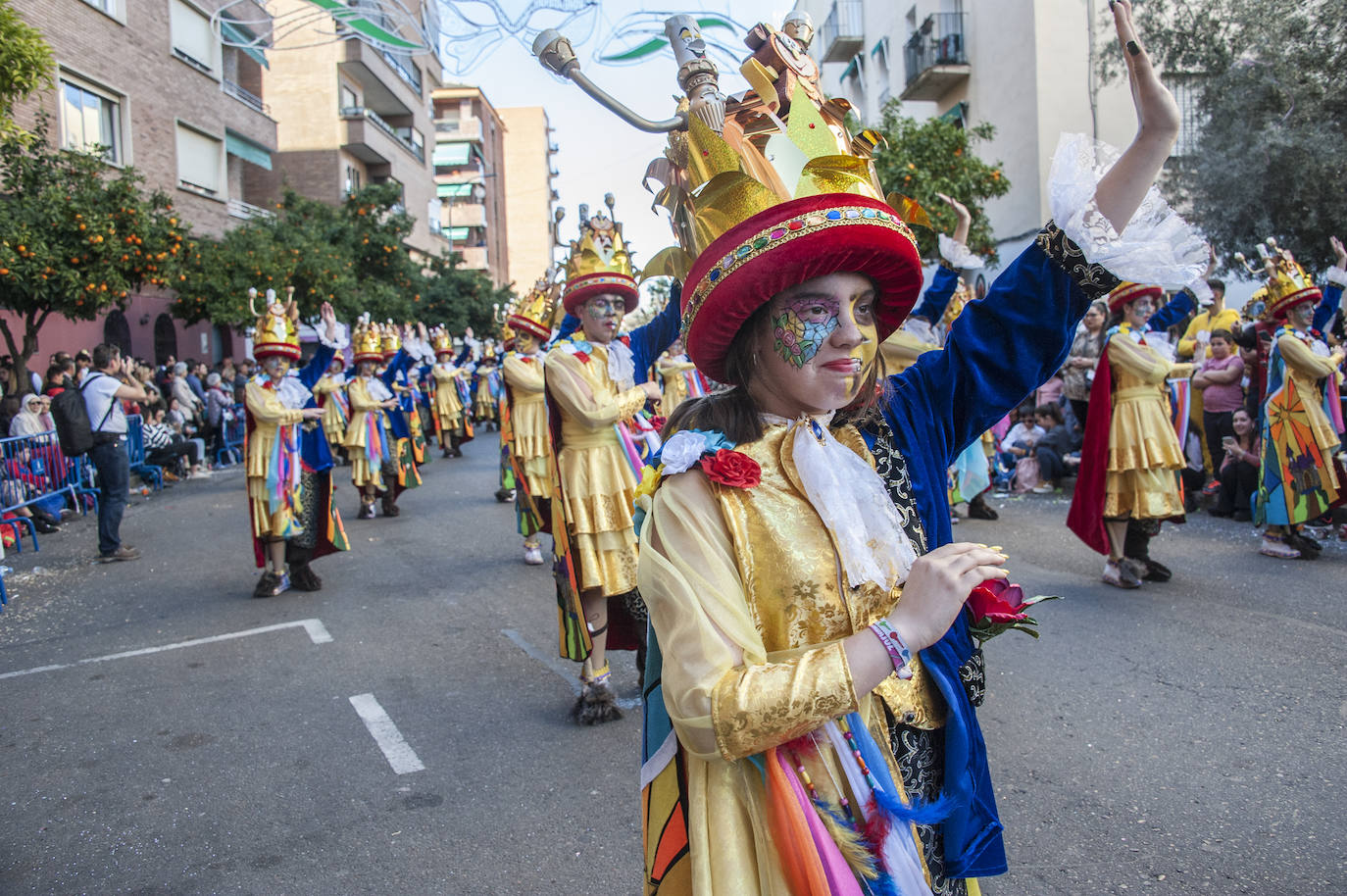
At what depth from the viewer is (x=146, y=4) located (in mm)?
21688

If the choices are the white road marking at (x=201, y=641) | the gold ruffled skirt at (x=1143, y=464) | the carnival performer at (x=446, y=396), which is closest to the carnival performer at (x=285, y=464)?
the white road marking at (x=201, y=641)

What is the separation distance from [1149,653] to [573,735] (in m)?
3.28

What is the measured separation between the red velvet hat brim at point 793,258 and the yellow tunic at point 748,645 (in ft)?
0.86

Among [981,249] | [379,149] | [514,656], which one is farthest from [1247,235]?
[379,149]

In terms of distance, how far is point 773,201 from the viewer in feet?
5.27

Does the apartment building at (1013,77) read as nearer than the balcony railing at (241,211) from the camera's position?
Yes

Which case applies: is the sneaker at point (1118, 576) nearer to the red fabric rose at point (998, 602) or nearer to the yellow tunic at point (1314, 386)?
the yellow tunic at point (1314, 386)

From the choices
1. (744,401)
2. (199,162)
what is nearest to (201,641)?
(744,401)

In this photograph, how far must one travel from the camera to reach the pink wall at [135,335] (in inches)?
689

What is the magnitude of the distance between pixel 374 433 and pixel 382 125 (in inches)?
1157

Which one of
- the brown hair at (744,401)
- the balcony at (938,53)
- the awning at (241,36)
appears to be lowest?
the brown hair at (744,401)

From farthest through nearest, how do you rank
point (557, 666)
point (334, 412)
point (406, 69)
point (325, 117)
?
point (406, 69) < point (325, 117) < point (334, 412) < point (557, 666)

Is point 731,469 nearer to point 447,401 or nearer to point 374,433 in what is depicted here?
point 374,433

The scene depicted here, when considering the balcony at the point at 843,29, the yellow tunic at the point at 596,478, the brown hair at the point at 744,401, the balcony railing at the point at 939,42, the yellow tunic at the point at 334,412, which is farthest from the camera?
the balcony at the point at 843,29
